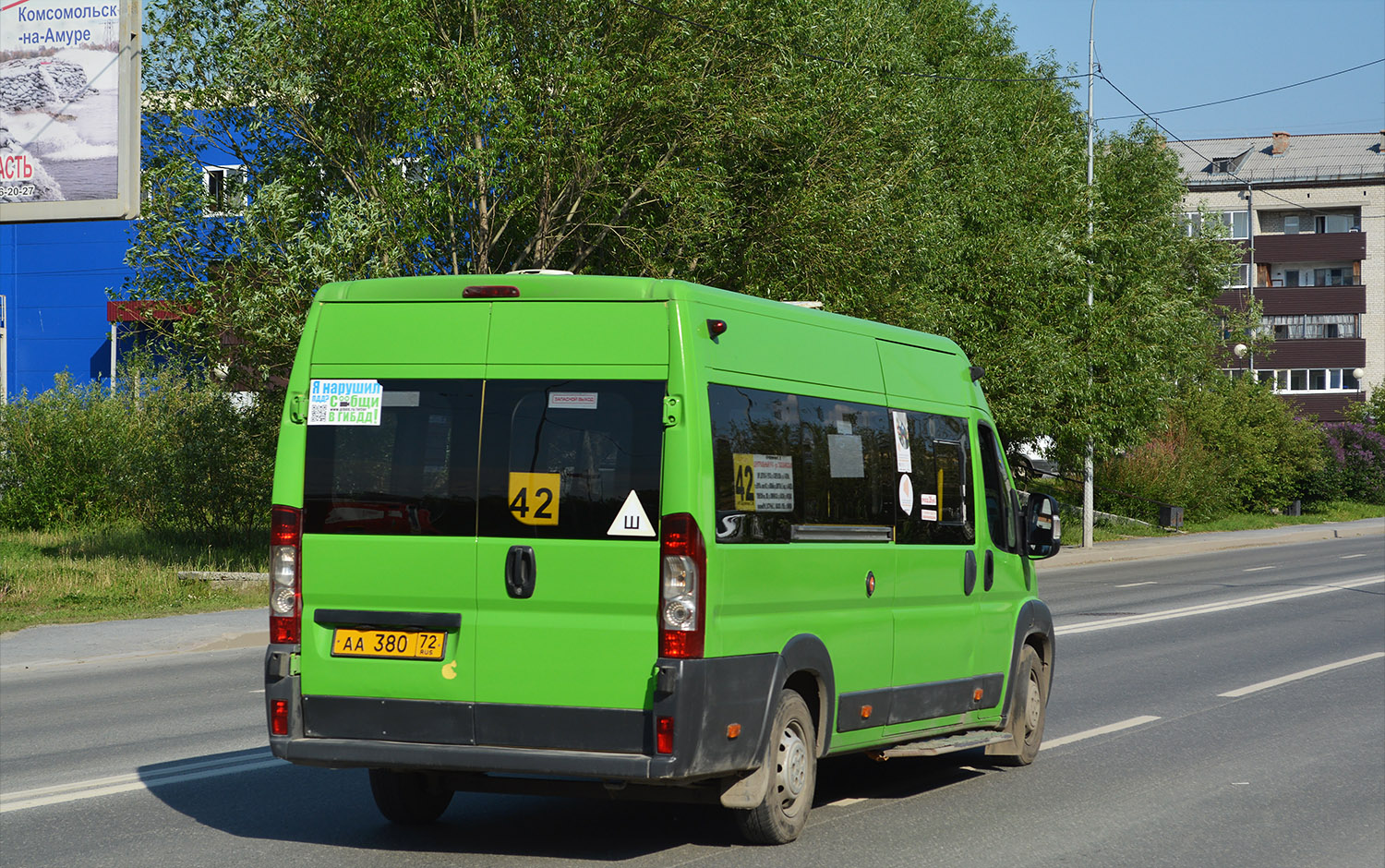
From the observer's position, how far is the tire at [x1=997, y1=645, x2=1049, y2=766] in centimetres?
874

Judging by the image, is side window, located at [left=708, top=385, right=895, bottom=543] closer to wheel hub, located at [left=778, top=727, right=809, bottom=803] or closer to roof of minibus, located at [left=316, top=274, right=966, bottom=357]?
roof of minibus, located at [left=316, top=274, right=966, bottom=357]

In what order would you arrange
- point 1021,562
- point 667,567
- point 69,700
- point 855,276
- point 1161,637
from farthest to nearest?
point 855,276, point 1161,637, point 69,700, point 1021,562, point 667,567

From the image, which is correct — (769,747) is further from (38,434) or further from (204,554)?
(38,434)

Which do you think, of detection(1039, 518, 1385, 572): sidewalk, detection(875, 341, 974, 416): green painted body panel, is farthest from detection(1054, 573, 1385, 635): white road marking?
detection(875, 341, 974, 416): green painted body panel

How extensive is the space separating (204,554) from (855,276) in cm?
1160

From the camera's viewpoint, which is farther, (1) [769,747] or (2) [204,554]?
(2) [204,554]

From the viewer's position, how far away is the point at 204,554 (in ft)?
80.2

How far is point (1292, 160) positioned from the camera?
94.2 m

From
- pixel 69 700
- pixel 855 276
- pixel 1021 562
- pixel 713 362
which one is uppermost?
pixel 855 276

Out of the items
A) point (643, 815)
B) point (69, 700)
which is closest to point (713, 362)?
point (643, 815)

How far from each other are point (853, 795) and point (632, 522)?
2.84 meters

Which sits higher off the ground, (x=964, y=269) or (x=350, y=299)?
(x=964, y=269)

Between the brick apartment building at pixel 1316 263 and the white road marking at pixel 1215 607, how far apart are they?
6198cm

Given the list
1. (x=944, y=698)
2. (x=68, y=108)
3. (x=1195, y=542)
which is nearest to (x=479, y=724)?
(x=944, y=698)
